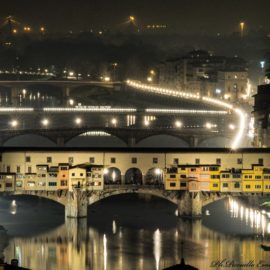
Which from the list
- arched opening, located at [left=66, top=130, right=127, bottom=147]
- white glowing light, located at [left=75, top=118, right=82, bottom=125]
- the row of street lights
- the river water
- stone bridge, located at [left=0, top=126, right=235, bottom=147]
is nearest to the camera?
Result: the river water

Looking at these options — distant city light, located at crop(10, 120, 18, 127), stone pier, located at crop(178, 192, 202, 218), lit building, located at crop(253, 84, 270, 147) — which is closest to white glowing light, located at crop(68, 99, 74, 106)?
distant city light, located at crop(10, 120, 18, 127)

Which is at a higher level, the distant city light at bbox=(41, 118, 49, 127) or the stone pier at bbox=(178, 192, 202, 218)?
the distant city light at bbox=(41, 118, 49, 127)

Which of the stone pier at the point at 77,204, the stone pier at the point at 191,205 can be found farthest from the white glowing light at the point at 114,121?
the stone pier at the point at 77,204

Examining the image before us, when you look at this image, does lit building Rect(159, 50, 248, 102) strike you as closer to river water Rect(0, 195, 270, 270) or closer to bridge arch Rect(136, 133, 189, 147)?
bridge arch Rect(136, 133, 189, 147)

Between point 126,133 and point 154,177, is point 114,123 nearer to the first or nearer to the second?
point 126,133

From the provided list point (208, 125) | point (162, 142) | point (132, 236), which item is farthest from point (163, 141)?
point (132, 236)

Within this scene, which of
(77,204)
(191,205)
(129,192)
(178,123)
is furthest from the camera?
→ (178,123)

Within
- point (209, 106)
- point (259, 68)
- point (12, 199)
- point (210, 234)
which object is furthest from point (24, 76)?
point (210, 234)

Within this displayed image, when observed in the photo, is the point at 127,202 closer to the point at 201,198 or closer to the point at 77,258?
the point at 201,198
